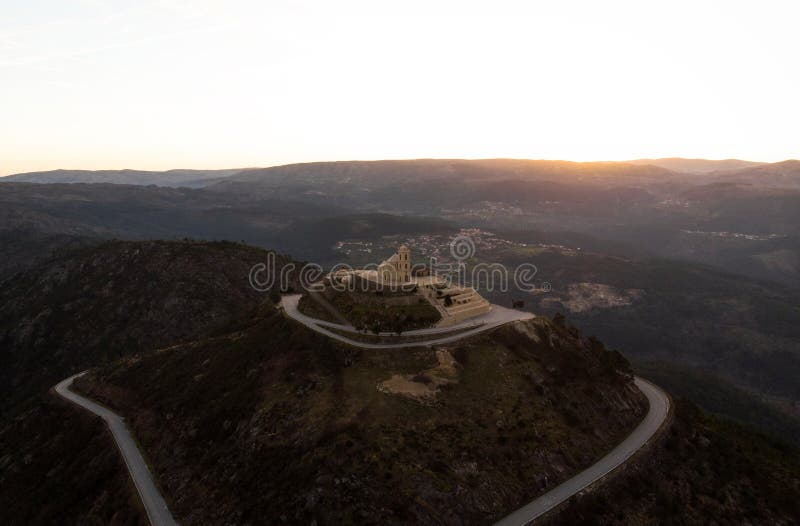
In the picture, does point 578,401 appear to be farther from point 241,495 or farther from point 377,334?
point 241,495

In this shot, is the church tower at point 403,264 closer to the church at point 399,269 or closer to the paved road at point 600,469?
the church at point 399,269

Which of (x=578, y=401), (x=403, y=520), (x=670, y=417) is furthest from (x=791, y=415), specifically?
(x=403, y=520)

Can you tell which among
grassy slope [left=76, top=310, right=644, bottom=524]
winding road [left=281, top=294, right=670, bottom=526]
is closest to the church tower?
winding road [left=281, top=294, right=670, bottom=526]

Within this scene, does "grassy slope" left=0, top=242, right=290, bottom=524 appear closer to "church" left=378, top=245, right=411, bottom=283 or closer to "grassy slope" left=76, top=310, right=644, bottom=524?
"grassy slope" left=76, top=310, right=644, bottom=524

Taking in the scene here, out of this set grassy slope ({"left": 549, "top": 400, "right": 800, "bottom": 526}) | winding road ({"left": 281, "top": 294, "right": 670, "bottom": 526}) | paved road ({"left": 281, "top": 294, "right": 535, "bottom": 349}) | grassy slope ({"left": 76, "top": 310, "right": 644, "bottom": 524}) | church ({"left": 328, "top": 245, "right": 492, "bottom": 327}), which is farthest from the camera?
church ({"left": 328, "top": 245, "right": 492, "bottom": 327})

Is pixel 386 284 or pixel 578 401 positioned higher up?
pixel 386 284

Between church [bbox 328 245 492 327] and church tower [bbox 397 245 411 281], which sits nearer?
church [bbox 328 245 492 327]
